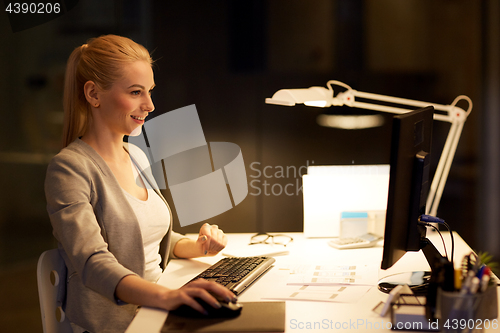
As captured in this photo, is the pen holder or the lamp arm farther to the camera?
the lamp arm

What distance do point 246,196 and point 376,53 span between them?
97cm

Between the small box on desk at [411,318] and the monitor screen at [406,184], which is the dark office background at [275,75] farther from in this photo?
the small box on desk at [411,318]

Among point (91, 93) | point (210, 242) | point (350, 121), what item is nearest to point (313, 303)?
point (210, 242)

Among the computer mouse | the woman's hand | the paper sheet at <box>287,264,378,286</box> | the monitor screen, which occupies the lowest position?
the paper sheet at <box>287,264,378,286</box>

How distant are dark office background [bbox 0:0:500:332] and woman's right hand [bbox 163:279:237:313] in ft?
4.05

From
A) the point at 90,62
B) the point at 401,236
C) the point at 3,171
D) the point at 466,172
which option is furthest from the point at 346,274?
the point at 3,171

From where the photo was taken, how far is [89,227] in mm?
1132

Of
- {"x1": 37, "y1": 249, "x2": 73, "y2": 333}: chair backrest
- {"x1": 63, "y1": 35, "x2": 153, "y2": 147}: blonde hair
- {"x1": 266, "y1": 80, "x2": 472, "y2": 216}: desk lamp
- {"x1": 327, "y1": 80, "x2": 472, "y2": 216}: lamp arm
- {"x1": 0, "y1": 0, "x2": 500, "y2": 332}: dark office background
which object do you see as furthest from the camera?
{"x1": 0, "y1": 0, "x2": 500, "y2": 332}: dark office background

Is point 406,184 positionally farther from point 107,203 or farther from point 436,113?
point 436,113

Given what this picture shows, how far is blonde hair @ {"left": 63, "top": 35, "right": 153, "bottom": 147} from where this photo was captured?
1357mm

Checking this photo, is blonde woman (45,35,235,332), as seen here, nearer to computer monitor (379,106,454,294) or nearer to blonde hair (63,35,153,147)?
blonde hair (63,35,153,147)

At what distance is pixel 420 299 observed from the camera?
37.4 inches

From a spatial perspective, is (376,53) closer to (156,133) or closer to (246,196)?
(246,196)

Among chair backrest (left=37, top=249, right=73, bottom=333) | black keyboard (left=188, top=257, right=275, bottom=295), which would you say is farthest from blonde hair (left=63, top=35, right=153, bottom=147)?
black keyboard (left=188, top=257, right=275, bottom=295)
